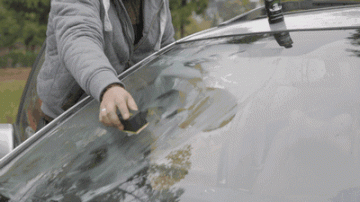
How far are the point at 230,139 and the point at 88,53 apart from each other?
611mm

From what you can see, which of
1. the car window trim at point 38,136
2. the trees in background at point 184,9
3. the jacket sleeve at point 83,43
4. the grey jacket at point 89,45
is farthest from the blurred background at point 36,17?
the car window trim at point 38,136

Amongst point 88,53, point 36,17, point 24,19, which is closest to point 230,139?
point 88,53

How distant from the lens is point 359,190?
2.91 ft

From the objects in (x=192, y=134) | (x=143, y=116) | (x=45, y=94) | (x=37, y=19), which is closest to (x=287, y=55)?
(x=192, y=134)

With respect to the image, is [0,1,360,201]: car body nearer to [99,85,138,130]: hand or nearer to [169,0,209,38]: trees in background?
[99,85,138,130]: hand

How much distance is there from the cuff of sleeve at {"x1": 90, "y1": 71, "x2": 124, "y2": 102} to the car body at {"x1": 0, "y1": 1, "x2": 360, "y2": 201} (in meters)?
0.16

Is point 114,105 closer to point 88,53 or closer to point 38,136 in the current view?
point 88,53

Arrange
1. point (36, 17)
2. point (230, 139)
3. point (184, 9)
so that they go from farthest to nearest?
1. point (36, 17)
2. point (184, 9)
3. point (230, 139)

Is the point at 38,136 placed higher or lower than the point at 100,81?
lower

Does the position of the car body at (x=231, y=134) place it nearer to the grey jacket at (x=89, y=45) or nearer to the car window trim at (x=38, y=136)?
the car window trim at (x=38, y=136)

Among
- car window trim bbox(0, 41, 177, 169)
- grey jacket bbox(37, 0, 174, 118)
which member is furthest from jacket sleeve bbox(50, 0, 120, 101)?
car window trim bbox(0, 41, 177, 169)

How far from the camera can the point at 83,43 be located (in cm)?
137

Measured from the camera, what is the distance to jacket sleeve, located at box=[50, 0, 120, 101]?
126 centimetres

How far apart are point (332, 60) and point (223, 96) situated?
1.32ft
